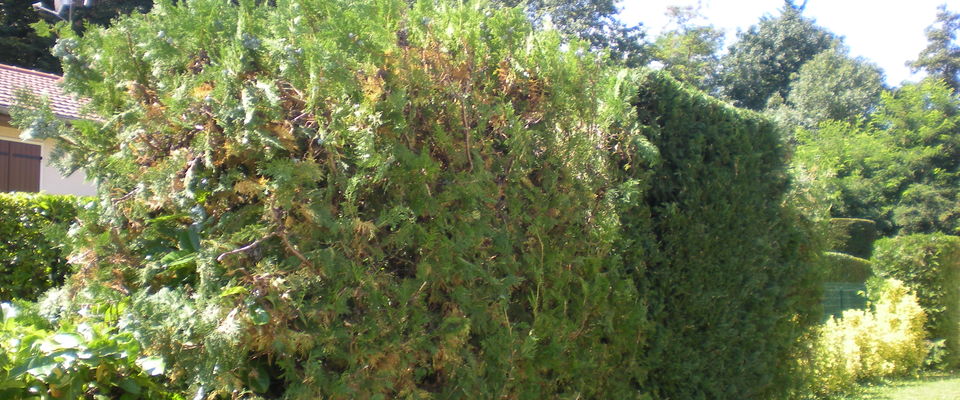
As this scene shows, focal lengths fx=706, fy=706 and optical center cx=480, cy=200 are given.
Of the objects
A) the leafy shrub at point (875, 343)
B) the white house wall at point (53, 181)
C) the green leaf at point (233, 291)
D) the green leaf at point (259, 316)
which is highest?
the white house wall at point (53, 181)

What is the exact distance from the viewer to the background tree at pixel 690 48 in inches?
1474

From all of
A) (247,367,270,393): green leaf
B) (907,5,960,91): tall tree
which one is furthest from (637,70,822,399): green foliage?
(907,5,960,91): tall tree

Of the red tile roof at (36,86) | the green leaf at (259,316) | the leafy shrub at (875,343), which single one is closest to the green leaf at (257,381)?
the green leaf at (259,316)

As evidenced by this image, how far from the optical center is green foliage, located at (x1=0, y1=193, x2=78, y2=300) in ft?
23.0

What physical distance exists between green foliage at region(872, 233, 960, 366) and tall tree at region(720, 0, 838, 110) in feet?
83.7

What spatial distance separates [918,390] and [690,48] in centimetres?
3186

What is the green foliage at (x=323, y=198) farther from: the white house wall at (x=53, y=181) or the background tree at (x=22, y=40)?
the background tree at (x=22, y=40)

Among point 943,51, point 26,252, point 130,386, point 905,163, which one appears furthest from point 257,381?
point 943,51

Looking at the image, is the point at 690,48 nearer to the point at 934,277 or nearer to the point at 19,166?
the point at 934,277

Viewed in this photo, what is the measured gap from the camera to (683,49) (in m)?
38.8

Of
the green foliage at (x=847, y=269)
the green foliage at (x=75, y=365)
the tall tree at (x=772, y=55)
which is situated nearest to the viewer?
the green foliage at (x=75, y=365)

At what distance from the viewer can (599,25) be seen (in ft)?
104

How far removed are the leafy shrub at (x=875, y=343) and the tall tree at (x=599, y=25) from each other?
20.2m

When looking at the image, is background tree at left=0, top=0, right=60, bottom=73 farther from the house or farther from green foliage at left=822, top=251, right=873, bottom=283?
green foliage at left=822, top=251, right=873, bottom=283
